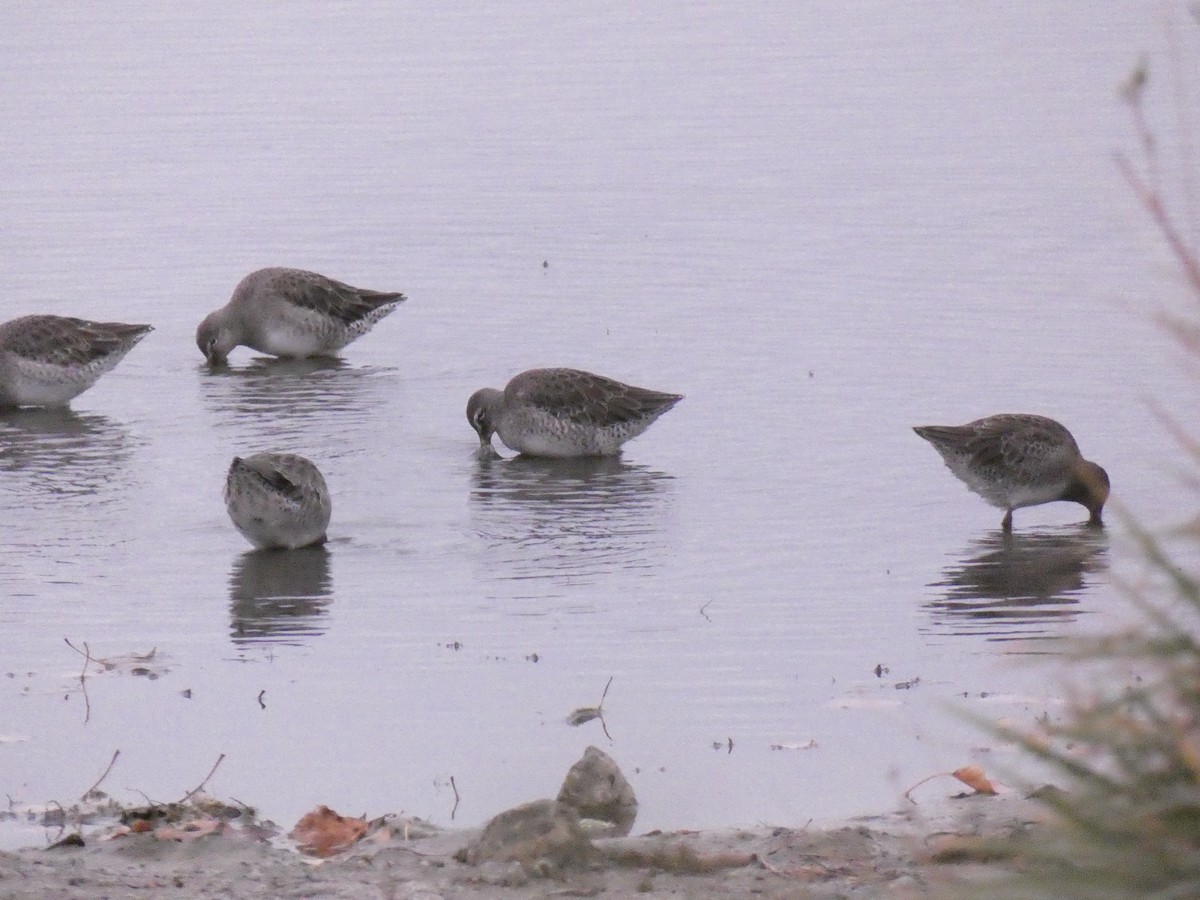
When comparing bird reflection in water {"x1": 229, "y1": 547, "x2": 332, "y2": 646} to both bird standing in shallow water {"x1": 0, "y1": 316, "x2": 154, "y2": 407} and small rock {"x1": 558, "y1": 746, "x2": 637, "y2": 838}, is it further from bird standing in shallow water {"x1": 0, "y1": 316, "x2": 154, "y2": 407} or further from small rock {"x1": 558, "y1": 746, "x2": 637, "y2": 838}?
bird standing in shallow water {"x1": 0, "y1": 316, "x2": 154, "y2": 407}

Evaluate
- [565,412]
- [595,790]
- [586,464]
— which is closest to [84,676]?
[595,790]

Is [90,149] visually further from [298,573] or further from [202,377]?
[298,573]

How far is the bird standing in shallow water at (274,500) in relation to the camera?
1195cm

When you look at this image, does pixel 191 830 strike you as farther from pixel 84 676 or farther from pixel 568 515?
pixel 568 515

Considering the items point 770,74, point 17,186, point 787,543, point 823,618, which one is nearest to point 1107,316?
point 787,543

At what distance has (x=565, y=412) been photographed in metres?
14.6

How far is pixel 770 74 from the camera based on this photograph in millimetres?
36625

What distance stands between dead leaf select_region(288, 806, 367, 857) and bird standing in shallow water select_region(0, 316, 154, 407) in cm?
946

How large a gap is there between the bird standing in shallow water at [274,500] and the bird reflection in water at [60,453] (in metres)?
1.93

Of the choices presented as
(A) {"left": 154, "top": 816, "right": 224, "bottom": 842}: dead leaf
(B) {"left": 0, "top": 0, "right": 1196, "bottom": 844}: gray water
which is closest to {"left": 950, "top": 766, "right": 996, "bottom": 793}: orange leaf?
(B) {"left": 0, "top": 0, "right": 1196, "bottom": 844}: gray water

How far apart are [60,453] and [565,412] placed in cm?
377

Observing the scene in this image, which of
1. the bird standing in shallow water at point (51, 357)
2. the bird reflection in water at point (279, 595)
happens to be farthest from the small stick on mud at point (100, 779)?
the bird standing in shallow water at point (51, 357)

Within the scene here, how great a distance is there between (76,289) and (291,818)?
545 inches

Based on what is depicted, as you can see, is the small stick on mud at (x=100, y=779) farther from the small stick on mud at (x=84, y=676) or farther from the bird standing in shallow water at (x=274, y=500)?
the bird standing in shallow water at (x=274, y=500)
